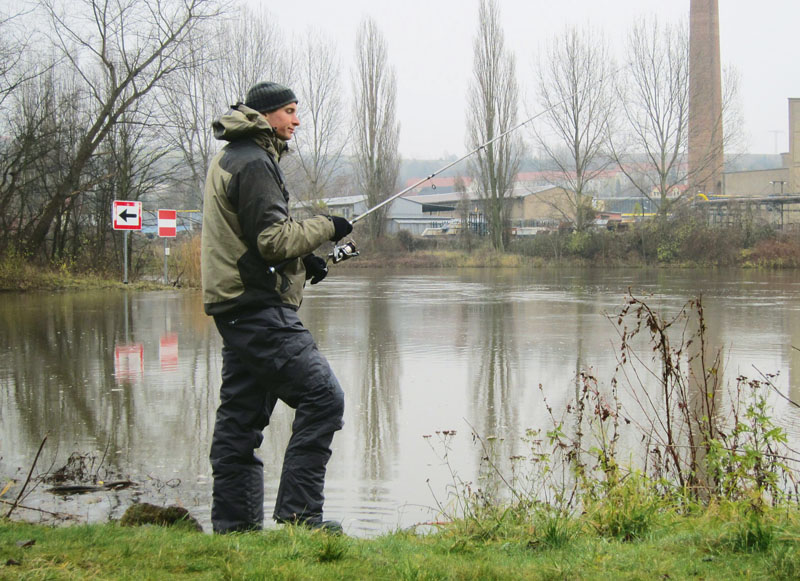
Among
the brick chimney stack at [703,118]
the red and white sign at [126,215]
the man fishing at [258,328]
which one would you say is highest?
the brick chimney stack at [703,118]

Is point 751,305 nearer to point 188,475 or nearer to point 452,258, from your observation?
point 188,475

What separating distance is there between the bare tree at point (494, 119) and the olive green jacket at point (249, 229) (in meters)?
44.3

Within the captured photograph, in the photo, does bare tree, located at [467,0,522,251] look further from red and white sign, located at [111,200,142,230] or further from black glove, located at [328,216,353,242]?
black glove, located at [328,216,353,242]

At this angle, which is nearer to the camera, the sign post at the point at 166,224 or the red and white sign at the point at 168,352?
the red and white sign at the point at 168,352

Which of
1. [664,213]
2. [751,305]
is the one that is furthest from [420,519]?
[664,213]

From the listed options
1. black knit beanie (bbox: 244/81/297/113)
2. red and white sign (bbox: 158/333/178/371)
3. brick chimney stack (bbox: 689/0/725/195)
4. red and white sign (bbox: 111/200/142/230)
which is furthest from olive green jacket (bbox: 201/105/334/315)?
brick chimney stack (bbox: 689/0/725/195)

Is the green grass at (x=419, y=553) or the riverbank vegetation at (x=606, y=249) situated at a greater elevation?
the riverbank vegetation at (x=606, y=249)

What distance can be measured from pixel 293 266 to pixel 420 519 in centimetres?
163

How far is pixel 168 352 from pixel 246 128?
7.53m

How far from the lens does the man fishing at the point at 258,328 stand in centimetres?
414

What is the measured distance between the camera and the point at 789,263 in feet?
128

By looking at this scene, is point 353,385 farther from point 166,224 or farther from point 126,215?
point 166,224

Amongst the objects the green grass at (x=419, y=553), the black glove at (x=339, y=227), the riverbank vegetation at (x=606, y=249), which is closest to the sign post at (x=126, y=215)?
the riverbank vegetation at (x=606, y=249)

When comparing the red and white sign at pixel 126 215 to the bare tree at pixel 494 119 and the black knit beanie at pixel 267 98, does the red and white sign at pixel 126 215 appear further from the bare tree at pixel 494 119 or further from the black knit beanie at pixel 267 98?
the bare tree at pixel 494 119
